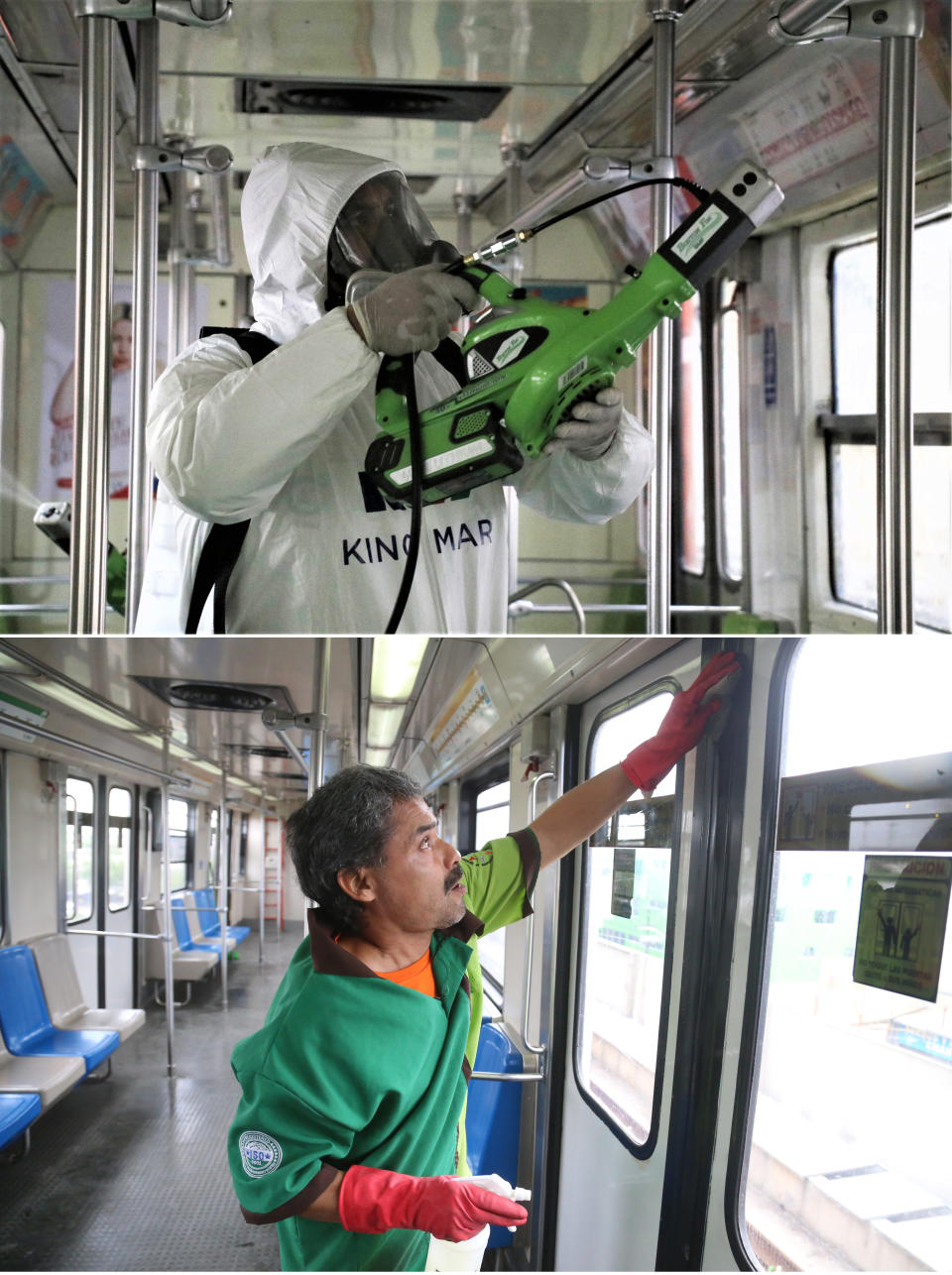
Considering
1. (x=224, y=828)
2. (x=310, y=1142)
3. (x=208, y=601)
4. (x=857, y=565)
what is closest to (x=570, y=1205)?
(x=310, y=1142)

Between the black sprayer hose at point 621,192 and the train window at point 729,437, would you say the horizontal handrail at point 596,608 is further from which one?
the black sprayer hose at point 621,192

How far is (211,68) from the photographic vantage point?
1882mm

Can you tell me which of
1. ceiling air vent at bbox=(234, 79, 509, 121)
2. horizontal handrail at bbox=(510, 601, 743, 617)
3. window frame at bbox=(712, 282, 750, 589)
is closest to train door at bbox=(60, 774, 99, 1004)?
ceiling air vent at bbox=(234, 79, 509, 121)

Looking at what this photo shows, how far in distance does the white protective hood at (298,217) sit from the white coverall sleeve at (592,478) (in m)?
0.38

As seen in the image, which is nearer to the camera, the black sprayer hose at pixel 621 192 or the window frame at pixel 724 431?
the black sprayer hose at pixel 621 192

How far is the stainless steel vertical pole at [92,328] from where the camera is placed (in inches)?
56.9

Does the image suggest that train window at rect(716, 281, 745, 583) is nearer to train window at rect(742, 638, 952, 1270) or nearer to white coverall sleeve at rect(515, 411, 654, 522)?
white coverall sleeve at rect(515, 411, 654, 522)

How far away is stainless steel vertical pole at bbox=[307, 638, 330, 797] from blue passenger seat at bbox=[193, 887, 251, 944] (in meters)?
0.15

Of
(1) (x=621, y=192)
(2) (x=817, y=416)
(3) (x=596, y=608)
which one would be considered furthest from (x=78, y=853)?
(2) (x=817, y=416)

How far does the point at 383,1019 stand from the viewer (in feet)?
3.26

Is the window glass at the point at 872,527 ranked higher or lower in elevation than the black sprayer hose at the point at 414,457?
higher

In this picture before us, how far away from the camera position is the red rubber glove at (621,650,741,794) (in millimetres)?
1069

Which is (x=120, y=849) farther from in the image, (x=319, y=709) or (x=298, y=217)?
(x=298, y=217)

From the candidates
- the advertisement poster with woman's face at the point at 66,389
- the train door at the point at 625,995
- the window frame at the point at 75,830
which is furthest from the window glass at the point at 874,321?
the window frame at the point at 75,830
